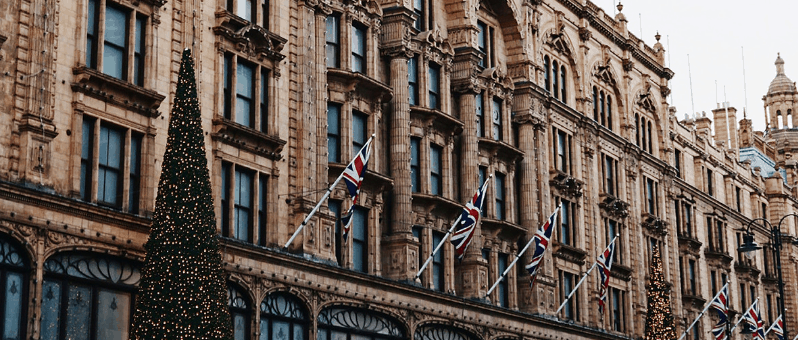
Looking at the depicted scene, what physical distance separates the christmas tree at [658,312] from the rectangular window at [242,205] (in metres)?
25.5

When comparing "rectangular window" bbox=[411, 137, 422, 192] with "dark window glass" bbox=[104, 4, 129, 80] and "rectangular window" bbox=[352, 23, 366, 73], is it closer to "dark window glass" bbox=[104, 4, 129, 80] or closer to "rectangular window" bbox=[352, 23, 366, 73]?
"rectangular window" bbox=[352, 23, 366, 73]

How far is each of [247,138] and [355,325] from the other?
26.6 ft

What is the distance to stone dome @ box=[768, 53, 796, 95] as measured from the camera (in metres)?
125

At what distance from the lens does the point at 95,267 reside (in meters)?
31.2

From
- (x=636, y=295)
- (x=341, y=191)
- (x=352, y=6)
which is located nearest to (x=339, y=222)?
(x=341, y=191)

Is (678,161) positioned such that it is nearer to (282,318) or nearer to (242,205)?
(282,318)

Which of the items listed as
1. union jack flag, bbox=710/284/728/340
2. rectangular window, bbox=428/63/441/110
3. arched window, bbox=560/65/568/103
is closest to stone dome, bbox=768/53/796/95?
union jack flag, bbox=710/284/728/340

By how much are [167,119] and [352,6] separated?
1134cm

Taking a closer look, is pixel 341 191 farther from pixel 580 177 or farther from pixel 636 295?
pixel 636 295

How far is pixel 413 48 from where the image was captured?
4678cm

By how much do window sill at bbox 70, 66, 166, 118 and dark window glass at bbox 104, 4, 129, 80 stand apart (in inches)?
25.9

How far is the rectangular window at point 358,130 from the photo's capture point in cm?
4322

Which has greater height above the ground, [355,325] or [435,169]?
[435,169]

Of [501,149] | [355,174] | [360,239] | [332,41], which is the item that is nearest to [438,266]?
[360,239]
